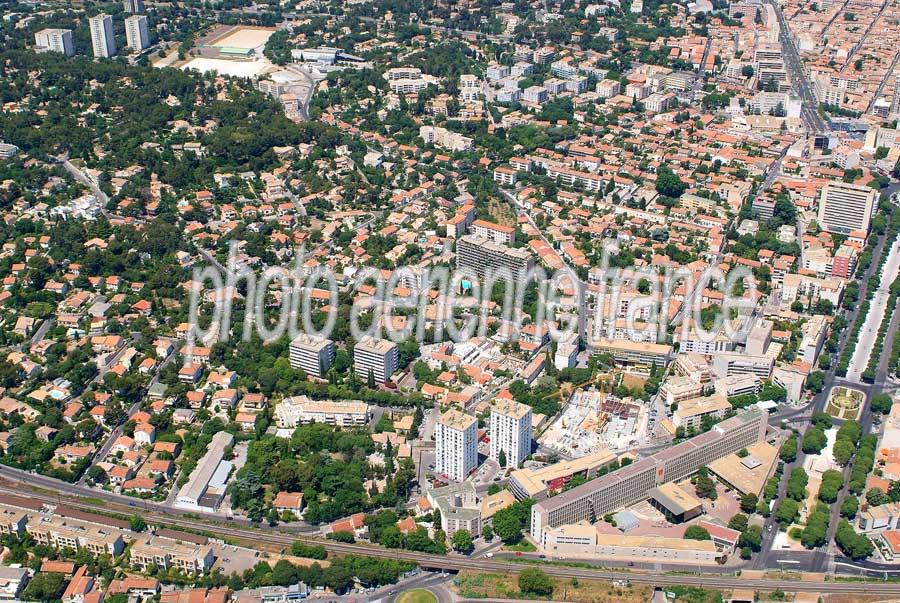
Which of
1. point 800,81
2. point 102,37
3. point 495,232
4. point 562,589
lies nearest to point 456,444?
point 562,589

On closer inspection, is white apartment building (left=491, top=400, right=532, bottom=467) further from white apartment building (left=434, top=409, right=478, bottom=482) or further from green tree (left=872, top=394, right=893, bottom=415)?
green tree (left=872, top=394, right=893, bottom=415)

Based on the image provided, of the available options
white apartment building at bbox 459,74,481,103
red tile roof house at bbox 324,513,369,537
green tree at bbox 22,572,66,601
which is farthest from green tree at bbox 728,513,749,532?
white apartment building at bbox 459,74,481,103

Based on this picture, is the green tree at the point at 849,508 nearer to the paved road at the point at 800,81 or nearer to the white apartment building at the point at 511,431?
the white apartment building at the point at 511,431

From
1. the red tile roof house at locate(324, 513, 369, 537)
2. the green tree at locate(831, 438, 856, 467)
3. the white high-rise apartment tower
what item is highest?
the white high-rise apartment tower

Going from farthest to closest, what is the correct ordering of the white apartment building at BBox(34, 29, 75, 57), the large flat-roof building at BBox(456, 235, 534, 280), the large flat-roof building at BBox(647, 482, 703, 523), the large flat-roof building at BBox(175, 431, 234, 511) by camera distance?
the white apartment building at BBox(34, 29, 75, 57) < the large flat-roof building at BBox(456, 235, 534, 280) < the large flat-roof building at BBox(175, 431, 234, 511) < the large flat-roof building at BBox(647, 482, 703, 523)

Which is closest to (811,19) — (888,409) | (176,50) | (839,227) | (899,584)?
(839,227)

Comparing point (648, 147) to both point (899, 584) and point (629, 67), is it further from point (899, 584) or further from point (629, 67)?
point (899, 584)

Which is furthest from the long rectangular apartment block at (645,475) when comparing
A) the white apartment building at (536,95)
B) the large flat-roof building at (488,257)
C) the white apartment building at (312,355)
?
the white apartment building at (536,95)

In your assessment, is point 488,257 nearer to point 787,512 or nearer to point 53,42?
point 787,512
